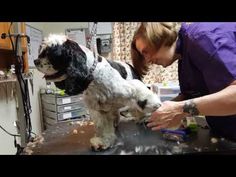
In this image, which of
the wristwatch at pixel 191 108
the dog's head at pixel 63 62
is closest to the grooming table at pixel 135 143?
the wristwatch at pixel 191 108

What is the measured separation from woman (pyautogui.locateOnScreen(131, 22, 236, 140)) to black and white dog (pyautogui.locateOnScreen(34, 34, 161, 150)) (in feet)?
0.28

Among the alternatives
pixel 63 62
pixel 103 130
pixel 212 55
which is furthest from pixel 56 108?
pixel 212 55

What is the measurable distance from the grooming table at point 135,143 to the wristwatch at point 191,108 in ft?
0.39

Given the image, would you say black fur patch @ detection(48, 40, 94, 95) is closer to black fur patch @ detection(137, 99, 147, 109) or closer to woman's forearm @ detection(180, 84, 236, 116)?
black fur patch @ detection(137, 99, 147, 109)

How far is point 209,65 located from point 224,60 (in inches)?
1.8

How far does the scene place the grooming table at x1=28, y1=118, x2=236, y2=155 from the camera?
82 cm

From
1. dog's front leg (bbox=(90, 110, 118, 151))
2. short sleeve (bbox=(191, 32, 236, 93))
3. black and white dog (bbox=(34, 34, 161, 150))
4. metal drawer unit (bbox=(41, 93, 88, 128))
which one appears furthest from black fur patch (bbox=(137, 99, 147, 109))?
metal drawer unit (bbox=(41, 93, 88, 128))

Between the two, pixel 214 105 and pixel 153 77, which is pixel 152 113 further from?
pixel 153 77

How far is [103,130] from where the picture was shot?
35.5 inches

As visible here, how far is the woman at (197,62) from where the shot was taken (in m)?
0.71

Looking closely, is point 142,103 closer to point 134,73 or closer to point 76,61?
point 134,73
